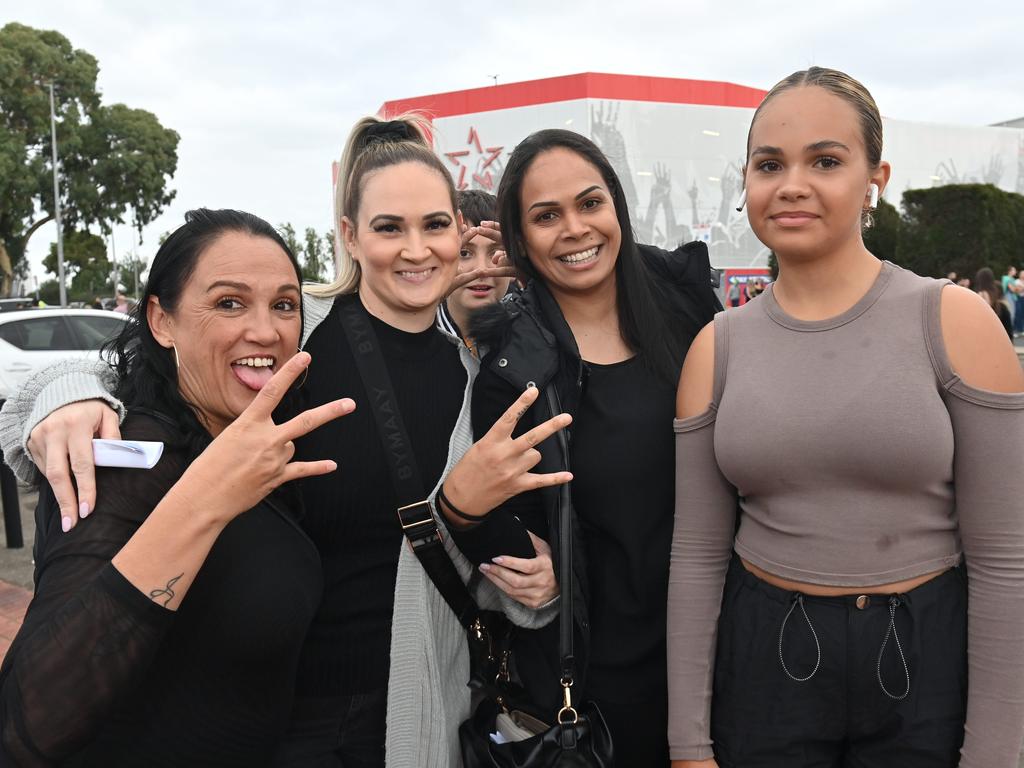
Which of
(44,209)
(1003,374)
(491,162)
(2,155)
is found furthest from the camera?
(44,209)

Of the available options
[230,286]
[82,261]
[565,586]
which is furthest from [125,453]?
[82,261]

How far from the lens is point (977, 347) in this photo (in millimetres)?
1484

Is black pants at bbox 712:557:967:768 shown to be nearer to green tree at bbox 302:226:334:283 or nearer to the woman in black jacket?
the woman in black jacket

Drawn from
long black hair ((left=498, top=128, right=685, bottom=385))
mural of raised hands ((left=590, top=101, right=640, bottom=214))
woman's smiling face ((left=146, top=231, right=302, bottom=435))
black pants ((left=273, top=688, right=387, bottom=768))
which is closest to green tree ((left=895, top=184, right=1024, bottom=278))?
mural of raised hands ((left=590, top=101, right=640, bottom=214))

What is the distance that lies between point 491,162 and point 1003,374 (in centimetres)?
2398

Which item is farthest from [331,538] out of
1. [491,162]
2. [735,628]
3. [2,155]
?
[2,155]

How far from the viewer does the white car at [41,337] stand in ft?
32.6

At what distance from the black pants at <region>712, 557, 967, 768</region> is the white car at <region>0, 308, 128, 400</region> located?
10166mm

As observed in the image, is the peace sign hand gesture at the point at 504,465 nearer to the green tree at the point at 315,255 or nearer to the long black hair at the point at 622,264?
the long black hair at the point at 622,264

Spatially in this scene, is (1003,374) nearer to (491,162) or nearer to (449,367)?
(449,367)

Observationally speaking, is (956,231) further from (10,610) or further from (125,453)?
(125,453)

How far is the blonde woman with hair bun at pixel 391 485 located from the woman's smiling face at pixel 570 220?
0.25 meters

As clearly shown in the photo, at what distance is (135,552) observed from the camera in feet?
4.03

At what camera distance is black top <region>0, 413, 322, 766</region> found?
46.2 inches
